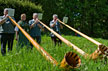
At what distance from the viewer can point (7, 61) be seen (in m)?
3.81

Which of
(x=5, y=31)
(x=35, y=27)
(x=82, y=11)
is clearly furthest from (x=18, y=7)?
(x=82, y=11)

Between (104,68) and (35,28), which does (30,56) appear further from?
(35,28)

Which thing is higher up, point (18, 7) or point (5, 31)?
point (5, 31)

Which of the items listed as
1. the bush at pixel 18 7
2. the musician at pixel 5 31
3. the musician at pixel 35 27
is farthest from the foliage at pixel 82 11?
the musician at pixel 5 31

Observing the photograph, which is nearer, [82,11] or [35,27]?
[35,27]

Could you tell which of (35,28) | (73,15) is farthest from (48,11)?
(35,28)

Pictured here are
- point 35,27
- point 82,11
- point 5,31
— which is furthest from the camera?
point 82,11

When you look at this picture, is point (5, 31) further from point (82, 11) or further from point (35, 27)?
point (82, 11)

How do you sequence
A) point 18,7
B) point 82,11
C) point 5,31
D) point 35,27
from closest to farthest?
point 5,31
point 35,27
point 18,7
point 82,11

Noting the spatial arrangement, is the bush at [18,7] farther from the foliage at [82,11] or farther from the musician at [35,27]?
the foliage at [82,11]

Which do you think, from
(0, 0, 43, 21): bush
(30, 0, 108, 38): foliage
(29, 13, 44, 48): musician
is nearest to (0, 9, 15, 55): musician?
(29, 13, 44, 48): musician

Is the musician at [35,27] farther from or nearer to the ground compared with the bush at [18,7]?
farther from the ground

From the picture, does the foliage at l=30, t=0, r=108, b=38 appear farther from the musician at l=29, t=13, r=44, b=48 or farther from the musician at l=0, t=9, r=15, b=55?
the musician at l=0, t=9, r=15, b=55

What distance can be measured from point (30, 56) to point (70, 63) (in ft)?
3.76
